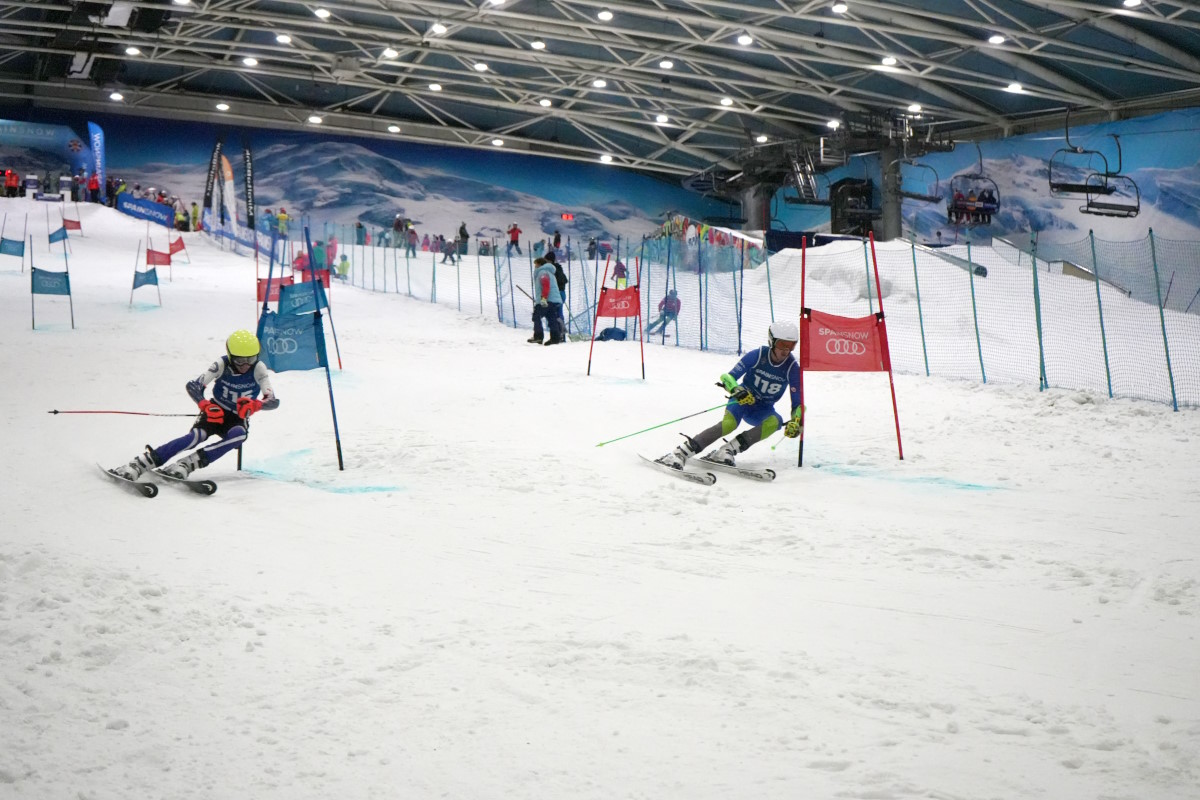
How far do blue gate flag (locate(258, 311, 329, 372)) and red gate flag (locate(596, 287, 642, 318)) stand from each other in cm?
625

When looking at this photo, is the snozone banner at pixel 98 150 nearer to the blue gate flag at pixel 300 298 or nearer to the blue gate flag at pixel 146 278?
the blue gate flag at pixel 146 278

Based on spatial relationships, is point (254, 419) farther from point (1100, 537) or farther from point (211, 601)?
point (1100, 537)

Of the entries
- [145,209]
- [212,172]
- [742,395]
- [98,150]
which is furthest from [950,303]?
[98,150]

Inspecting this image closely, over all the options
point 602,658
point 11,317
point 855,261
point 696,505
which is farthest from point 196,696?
point 855,261

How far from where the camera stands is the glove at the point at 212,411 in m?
7.59

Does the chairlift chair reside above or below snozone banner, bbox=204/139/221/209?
below

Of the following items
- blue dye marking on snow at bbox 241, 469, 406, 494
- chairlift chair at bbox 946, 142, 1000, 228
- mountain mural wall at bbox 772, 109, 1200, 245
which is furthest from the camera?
chairlift chair at bbox 946, 142, 1000, 228

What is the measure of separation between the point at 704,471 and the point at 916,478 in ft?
6.03

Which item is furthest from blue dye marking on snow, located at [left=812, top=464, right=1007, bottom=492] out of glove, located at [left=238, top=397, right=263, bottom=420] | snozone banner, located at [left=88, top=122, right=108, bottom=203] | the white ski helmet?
snozone banner, located at [left=88, top=122, right=108, bottom=203]

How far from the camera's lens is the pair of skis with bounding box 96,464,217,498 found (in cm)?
694

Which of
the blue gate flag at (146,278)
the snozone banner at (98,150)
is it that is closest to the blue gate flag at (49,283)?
the blue gate flag at (146,278)

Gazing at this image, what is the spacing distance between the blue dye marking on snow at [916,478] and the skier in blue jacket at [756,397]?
1.64 ft

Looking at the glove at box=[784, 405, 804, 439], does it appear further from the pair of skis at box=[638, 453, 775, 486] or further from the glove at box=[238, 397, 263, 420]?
the glove at box=[238, 397, 263, 420]

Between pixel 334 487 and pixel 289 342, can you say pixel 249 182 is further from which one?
pixel 334 487
